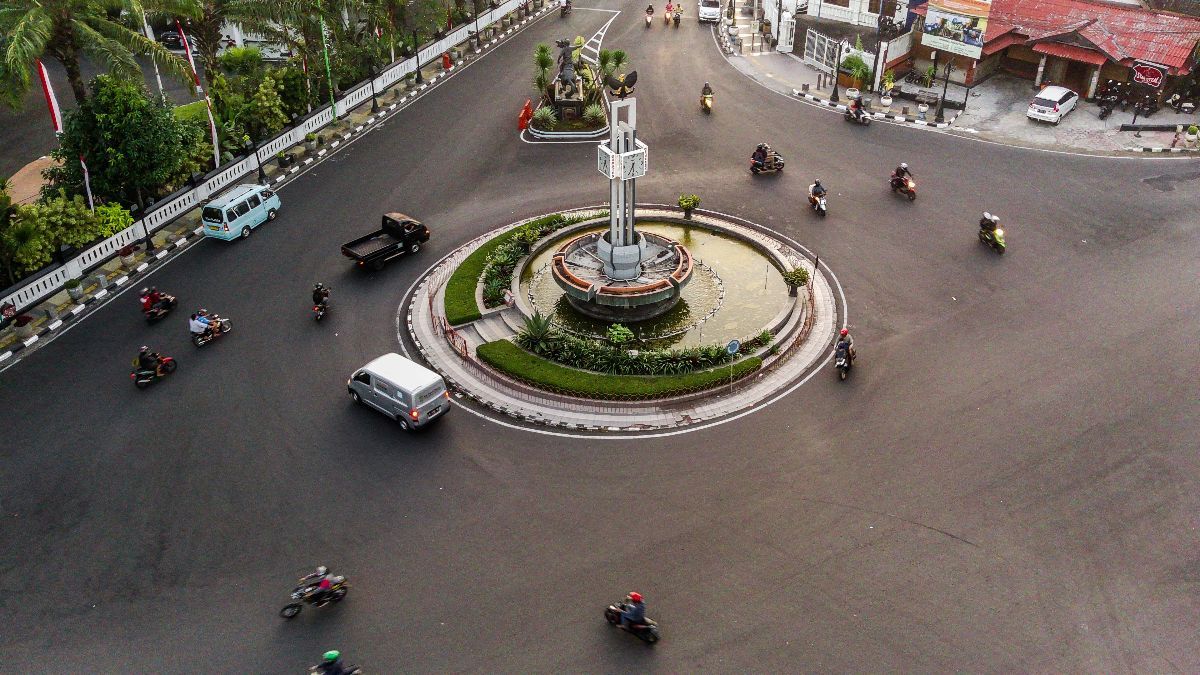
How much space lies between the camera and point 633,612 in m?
22.0

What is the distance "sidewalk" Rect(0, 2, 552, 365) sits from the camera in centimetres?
3478

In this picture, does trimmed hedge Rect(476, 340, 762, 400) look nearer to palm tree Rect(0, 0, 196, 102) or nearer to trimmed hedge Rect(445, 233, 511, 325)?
trimmed hedge Rect(445, 233, 511, 325)

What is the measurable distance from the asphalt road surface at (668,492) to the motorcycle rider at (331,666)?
143 cm

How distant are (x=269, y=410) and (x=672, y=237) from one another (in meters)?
19.7

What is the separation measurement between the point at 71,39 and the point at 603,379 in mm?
28736

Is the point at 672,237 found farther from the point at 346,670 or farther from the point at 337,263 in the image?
the point at 346,670

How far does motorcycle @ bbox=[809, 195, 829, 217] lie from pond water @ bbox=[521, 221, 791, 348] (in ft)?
16.1

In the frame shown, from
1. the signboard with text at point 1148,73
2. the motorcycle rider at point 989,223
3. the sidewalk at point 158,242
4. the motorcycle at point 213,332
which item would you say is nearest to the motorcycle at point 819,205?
the motorcycle rider at point 989,223

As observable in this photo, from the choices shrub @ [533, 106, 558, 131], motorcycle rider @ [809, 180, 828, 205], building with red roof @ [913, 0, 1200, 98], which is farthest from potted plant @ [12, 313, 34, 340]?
building with red roof @ [913, 0, 1200, 98]

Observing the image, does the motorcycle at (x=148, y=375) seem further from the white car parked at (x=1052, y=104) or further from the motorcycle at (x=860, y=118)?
the white car parked at (x=1052, y=104)

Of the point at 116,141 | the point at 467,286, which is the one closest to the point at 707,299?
the point at 467,286

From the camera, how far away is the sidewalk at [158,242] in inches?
1369

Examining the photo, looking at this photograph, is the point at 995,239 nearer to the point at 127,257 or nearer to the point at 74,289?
the point at 127,257

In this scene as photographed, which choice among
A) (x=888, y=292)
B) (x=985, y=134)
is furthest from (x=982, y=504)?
(x=985, y=134)
